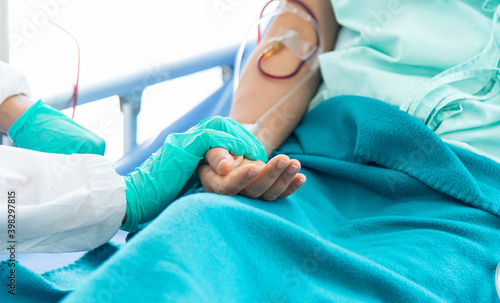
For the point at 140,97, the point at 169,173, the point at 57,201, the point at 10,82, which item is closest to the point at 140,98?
the point at 140,97

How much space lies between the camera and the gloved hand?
0.80m

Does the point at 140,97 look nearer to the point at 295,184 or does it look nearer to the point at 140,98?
the point at 140,98

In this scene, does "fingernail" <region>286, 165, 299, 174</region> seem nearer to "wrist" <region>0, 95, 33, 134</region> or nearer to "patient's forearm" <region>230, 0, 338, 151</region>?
"patient's forearm" <region>230, 0, 338, 151</region>

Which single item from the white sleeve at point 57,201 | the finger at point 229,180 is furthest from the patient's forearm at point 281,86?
the white sleeve at point 57,201

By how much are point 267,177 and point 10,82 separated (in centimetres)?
62

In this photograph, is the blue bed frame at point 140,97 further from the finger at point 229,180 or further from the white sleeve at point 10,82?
the finger at point 229,180

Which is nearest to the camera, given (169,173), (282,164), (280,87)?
(282,164)

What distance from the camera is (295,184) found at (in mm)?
726

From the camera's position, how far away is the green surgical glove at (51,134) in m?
0.89

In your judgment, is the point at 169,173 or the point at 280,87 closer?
the point at 169,173

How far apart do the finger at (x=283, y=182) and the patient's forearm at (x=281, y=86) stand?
1.11 ft

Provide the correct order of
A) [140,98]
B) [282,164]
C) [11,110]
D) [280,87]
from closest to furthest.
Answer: [282,164], [11,110], [280,87], [140,98]

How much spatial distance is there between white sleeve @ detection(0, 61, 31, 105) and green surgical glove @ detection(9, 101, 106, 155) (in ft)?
0.25
